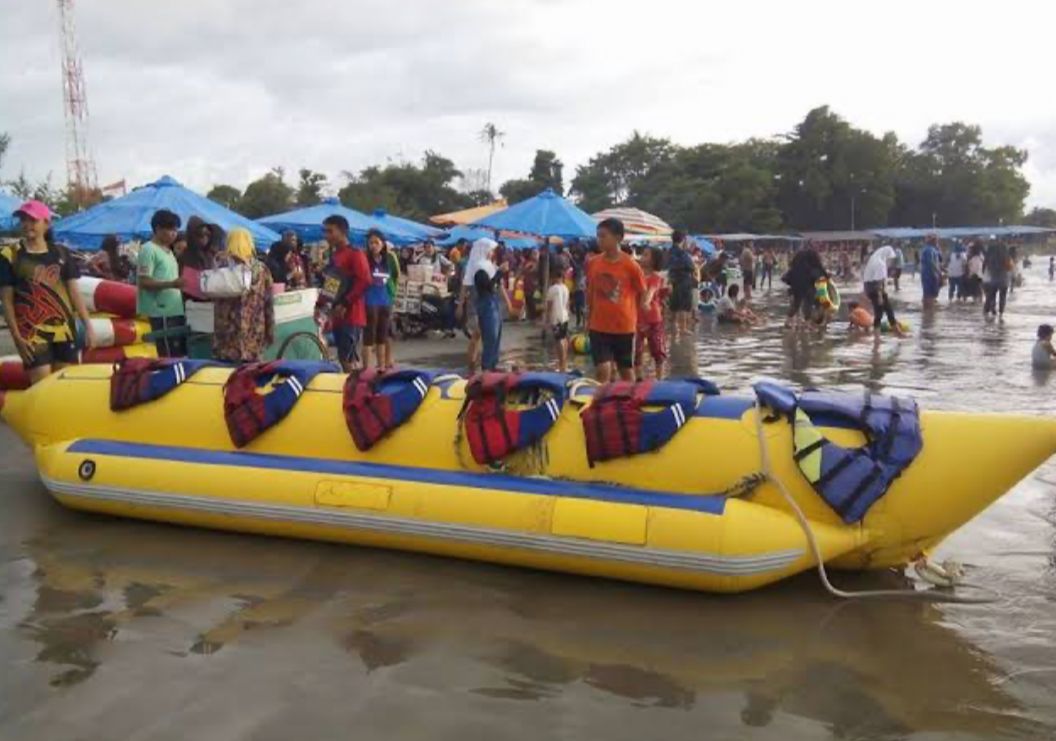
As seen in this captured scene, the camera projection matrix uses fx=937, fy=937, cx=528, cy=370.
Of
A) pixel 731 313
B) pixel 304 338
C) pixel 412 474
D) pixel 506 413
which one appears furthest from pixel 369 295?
pixel 731 313

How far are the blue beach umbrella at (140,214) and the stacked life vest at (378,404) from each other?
7932 millimetres

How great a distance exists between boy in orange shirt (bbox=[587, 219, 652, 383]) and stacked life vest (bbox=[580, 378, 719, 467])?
A: 2.62 metres

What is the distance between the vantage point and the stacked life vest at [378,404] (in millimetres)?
4453

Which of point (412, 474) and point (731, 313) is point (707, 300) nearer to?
point (731, 313)

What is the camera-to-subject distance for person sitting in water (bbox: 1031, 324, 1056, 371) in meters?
9.43

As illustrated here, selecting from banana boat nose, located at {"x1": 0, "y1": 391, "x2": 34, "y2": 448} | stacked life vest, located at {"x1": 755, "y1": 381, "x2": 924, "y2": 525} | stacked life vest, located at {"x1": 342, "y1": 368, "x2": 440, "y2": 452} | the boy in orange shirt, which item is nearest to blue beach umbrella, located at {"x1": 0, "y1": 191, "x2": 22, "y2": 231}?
banana boat nose, located at {"x1": 0, "y1": 391, "x2": 34, "y2": 448}

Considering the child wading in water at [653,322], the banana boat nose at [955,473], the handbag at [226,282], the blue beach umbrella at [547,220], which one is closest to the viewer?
the banana boat nose at [955,473]

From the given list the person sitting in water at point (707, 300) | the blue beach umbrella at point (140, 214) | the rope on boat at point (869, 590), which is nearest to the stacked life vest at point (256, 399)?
the rope on boat at point (869, 590)

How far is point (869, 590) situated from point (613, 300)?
3271 millimetres

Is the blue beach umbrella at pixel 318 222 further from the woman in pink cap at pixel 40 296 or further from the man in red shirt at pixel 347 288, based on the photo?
the woman in pink cap at pixel 40 296

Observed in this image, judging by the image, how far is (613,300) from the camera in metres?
6.75

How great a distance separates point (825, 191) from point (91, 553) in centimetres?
6959

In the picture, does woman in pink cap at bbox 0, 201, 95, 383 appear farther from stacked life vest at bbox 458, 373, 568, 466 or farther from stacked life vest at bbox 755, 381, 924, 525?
stacked life vest at bbox 755, 381, 924, 525

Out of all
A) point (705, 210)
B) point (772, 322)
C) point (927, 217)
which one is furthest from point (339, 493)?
point (927, 217)
